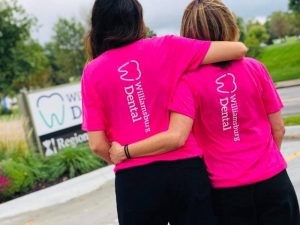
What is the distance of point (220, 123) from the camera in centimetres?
218

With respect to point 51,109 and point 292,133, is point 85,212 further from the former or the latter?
point 292,133

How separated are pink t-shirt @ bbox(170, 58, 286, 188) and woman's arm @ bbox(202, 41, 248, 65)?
0.03m

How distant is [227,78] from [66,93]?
24.8 ft

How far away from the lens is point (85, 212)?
221 inches

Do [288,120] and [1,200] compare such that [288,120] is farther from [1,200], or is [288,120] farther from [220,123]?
[220,123]

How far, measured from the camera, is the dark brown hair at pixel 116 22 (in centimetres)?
215

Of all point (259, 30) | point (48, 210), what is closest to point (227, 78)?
point (48, 210)

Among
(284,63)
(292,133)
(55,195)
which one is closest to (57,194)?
(55,195)

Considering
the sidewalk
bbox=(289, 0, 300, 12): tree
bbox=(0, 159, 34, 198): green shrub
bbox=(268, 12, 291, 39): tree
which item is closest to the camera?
the sidewalk

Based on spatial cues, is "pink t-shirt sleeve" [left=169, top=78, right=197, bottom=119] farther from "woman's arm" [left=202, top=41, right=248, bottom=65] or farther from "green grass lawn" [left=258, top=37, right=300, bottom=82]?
"green grass lawn" [left=258, top=37, right=300, bottom=82]

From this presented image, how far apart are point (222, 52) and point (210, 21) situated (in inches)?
6.9

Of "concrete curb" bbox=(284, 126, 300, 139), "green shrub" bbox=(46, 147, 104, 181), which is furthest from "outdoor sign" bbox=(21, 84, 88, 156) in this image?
"concrete curb" bbox=(284, 126, 300, 139)

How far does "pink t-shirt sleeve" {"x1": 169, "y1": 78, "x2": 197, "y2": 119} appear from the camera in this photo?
2119 mm

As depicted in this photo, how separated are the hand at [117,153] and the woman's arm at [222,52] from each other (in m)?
0.52
